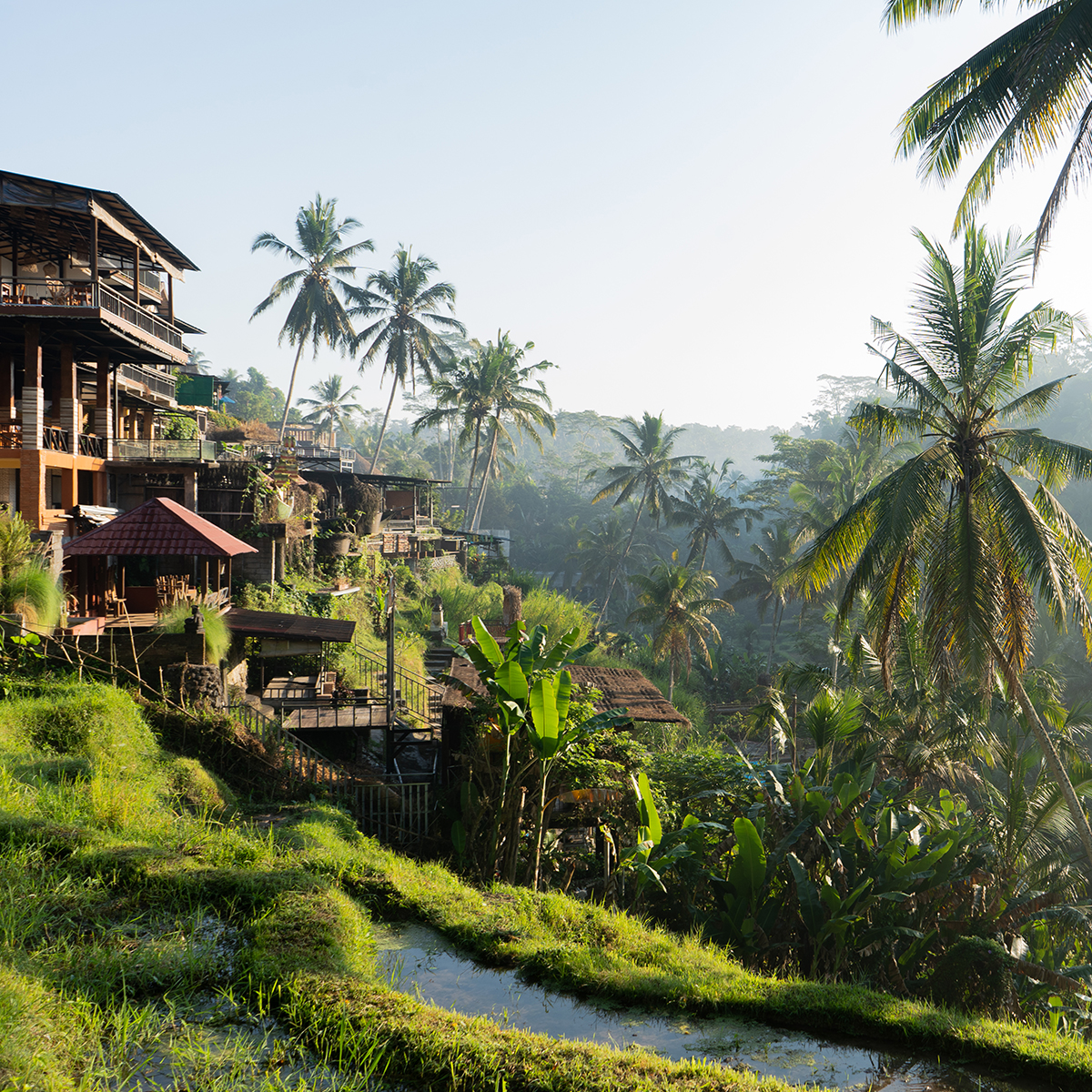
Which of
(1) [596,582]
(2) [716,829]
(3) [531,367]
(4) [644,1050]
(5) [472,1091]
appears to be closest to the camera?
(5) [472,1091]

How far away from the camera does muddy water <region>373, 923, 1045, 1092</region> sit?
4.88 meters

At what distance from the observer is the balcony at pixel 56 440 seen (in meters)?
19.6

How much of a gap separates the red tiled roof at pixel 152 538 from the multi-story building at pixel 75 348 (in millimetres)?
6765

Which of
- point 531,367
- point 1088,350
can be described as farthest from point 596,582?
point 1088,350

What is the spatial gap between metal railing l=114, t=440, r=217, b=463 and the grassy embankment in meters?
13.8

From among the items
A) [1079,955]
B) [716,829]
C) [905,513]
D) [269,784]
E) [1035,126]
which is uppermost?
[1035,126]

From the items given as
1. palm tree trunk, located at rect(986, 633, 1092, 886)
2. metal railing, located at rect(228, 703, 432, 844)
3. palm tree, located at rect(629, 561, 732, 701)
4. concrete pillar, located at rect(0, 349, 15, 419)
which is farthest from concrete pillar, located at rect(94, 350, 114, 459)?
palm tree trunk, located at rect(986, 633, 1092, 886)

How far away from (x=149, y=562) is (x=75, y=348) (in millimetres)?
8396

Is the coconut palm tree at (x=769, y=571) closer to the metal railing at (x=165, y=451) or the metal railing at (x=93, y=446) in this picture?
the metal railing at (x=165, y=451)

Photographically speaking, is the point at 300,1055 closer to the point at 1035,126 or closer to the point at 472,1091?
the point at 472,1091

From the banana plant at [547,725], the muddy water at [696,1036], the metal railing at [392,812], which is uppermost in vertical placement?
the banana plant at [547,725]

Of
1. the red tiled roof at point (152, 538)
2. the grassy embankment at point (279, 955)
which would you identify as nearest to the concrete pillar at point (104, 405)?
the red tiled roof at point (152, 538)

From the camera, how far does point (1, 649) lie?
1020 centimetres

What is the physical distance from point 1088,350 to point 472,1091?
307ft
